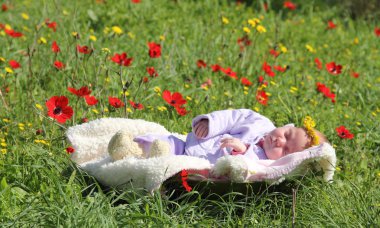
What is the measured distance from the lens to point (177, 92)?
14.8 ft

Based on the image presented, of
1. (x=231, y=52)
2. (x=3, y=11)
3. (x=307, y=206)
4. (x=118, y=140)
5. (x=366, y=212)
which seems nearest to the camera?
(x=366, y=212)

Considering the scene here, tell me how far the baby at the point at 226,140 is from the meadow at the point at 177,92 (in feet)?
0.78

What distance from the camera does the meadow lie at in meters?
3.18

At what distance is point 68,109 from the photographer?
3.68m

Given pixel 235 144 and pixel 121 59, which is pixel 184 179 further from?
pixel 121 59

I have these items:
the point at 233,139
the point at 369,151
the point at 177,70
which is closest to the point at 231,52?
the point at 177,70

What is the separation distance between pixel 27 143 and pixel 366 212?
1664mm

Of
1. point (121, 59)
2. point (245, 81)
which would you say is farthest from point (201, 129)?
point (245, 81)

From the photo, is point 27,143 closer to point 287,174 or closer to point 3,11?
point 287,174

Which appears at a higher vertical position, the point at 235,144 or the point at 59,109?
the point at 59,109

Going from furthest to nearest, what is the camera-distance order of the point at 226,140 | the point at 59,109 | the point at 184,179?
the point at 226,140 < the point at 59,109 < the point at 184,179

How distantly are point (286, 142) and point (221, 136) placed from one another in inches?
14.3

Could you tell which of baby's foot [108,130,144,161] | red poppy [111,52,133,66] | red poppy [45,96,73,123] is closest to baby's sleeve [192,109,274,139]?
baby's foot [108,130,144,161]

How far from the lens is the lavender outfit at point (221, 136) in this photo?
379 centimetres
